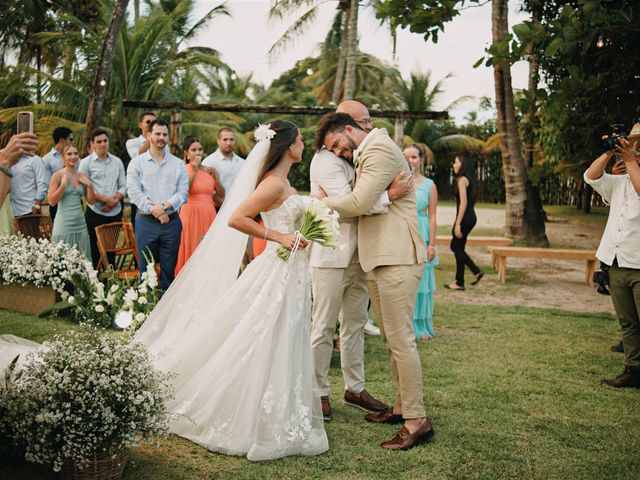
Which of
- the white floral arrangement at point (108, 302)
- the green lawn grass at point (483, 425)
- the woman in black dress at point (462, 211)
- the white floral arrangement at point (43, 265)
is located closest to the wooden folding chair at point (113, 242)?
the white floral arrangement at point (43, 265)

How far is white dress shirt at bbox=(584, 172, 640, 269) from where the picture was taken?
19.2 ft

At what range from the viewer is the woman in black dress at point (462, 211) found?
10.5 meters

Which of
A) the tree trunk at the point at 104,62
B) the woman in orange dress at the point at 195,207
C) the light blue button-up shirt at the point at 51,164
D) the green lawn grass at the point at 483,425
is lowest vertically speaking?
the green lawn grass at the point at 483,425

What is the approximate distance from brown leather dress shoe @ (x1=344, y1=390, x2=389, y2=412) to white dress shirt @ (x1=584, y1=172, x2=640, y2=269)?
2625 millimetres

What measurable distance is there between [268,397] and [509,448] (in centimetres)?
168

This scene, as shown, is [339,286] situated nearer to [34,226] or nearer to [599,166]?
[599,166]

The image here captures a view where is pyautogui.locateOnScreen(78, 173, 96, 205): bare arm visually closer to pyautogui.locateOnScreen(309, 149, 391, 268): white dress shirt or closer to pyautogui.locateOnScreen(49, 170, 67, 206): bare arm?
pyautogui.locateOnScreen(49, 170, 67, 206): bare arm

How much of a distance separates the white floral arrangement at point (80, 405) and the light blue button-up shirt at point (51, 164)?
695 cm

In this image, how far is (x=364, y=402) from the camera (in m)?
5.07

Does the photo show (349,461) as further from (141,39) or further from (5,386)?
(141,39)

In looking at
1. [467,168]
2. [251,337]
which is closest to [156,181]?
[251,337]

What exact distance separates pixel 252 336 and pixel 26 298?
4821mm

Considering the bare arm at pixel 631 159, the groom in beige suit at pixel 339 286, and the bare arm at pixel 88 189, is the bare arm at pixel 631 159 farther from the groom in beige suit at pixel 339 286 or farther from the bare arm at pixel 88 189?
the bare arm at pixel 88 189

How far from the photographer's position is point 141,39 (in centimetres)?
1992
